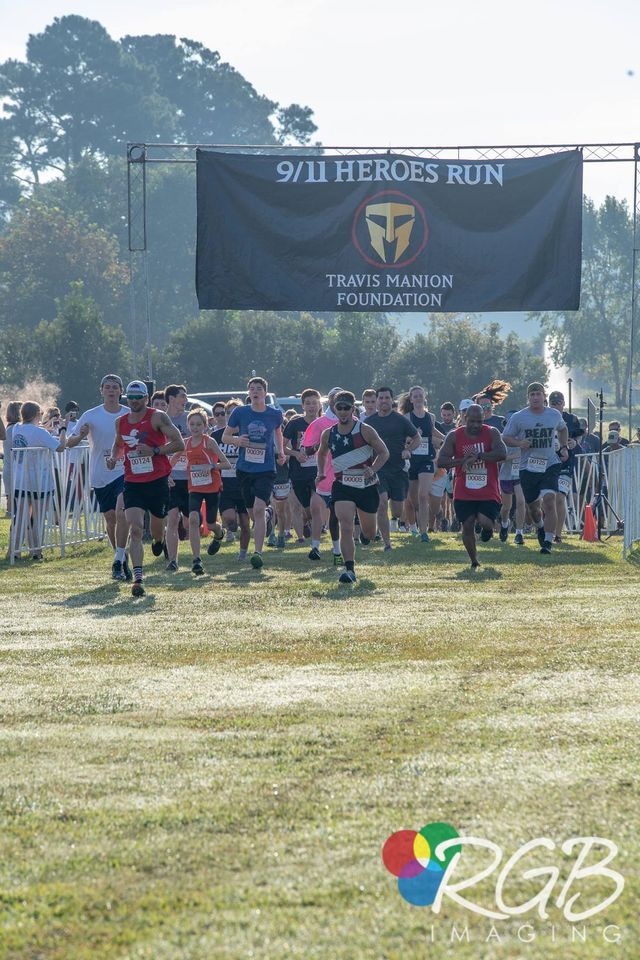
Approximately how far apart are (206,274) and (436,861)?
1658cm

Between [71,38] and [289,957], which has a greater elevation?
[71,38]

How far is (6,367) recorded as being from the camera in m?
56.5

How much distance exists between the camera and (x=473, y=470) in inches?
582

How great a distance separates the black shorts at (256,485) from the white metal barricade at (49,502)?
2.83 meters

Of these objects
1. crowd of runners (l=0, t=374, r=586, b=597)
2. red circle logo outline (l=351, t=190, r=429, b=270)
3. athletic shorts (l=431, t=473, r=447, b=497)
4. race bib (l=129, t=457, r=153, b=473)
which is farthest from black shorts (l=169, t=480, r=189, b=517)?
red circle logo outline (l=351, t=190, r=429, b=270)

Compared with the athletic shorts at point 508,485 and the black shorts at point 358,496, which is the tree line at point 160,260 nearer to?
the athletic shorts at point 508,485

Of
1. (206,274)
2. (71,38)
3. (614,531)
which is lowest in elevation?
(614,531)

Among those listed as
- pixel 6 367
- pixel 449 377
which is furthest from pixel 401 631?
pixel 449 377

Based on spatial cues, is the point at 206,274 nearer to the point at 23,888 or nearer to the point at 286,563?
the point at 286,563

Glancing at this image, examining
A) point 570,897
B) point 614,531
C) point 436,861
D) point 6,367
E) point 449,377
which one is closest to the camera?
point 570,897

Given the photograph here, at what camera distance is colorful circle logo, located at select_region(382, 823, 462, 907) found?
13.7 feet

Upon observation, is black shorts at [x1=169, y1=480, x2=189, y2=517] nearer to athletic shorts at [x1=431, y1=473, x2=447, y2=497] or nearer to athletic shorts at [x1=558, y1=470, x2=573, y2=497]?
athletic shorts at [x1=558, y1=470, x2=573, y2=497]

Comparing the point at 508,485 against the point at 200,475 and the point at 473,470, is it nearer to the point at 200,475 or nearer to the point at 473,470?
the point at 473,470

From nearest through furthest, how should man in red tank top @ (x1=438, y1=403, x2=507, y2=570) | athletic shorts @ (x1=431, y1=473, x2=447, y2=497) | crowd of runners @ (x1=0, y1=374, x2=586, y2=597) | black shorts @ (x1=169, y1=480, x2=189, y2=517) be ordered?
crowd of runners @ (x1=0, y1=374, x2=586, y2=597) < man in red tank top @ (x1=438, y1=403, x2=507, y2=570) < black shorts @ (x1=169, y1=480, x2=189, y2=517) < athletic shorts @ (x1=431, y1=473, x2=447, y2=497)
